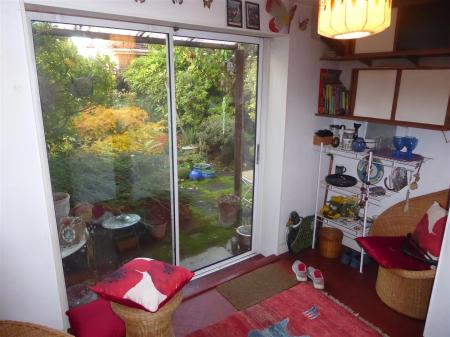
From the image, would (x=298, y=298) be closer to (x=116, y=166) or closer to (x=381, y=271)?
(x=381, y=271)

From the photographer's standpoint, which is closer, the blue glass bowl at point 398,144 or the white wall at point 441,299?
the white wall at point 441,299

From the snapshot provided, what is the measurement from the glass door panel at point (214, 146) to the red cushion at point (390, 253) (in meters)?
1.18

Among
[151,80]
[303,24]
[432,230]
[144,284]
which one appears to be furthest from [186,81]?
[432,230]

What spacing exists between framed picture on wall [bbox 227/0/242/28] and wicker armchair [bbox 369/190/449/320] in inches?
80.5

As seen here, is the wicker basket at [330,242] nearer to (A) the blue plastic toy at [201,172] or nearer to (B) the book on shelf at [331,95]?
(B) the book on shelf at [331,95]

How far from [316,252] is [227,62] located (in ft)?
6.80

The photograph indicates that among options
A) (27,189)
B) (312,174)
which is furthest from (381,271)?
(27,189)

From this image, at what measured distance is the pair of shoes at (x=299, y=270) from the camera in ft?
9.05

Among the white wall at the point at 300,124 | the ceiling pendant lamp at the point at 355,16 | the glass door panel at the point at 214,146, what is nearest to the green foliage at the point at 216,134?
the glass door panel at the point at 214,146

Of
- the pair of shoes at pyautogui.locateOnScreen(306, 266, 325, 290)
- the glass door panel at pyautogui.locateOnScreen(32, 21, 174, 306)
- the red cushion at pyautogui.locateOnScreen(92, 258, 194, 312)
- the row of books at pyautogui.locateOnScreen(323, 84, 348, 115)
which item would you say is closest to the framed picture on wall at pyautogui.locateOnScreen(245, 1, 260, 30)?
the glass door panel at pyautogui.locateOnScreen(32, 21, 174, 306)

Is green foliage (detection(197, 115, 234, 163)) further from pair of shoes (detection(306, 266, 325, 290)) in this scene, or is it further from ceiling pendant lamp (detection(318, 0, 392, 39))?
ceiling pendant lamp (detection(318, 0, 392, 39))

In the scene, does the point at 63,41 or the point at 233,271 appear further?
the point at 233,271

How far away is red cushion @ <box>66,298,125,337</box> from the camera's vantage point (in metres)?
1.65

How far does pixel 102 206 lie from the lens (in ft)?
7.65
